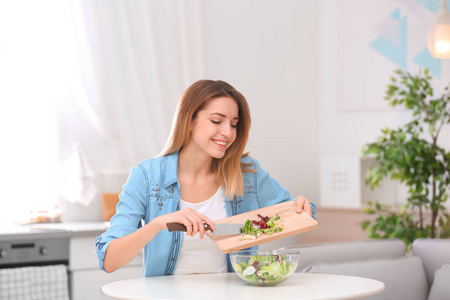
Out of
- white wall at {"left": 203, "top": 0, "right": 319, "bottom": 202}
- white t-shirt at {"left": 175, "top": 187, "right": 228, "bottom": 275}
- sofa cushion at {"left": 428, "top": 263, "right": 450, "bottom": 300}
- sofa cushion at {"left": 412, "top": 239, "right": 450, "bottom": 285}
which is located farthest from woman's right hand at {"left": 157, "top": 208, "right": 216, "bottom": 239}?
white wall at {"left": 203, "top": 0, "right": 319, "bottom": 202}

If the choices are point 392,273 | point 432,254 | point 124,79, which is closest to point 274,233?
point 392,273

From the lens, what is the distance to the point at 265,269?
2.00 metres

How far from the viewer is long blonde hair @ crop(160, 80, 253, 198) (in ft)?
7.80

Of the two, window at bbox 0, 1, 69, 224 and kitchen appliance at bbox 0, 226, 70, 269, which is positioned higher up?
window at bbox 0, 1, 69, 224

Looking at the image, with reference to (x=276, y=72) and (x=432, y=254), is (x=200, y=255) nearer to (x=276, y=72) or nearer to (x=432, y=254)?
(x=432, y=254)

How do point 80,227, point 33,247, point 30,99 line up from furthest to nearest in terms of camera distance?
point 30,99 < point 80,227 < point 33,247

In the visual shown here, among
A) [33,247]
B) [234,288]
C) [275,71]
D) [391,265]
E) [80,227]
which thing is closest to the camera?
[234,288]

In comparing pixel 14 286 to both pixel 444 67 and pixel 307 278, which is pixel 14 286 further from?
pixel 444 67

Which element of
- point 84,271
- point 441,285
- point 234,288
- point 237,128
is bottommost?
point 84,271

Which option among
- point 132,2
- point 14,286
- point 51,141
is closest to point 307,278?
point 14,286

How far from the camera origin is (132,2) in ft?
13.9

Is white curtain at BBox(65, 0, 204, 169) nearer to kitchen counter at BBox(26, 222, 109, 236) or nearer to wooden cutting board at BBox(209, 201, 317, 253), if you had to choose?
kitchen counter at BBox(26, 222, 109, 236)

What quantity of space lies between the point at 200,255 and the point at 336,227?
2.60 meters

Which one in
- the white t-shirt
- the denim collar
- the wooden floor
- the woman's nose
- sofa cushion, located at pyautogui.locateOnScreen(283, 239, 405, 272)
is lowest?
the wooden floor
